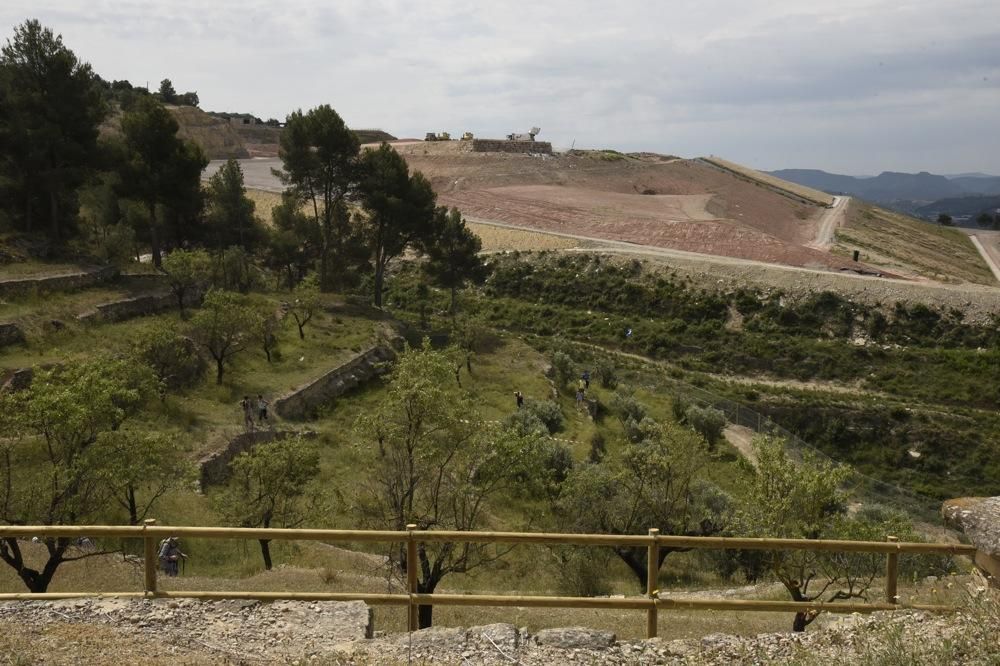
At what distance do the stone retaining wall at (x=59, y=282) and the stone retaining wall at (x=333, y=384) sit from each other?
32.1ft

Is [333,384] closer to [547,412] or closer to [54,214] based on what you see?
[547,412]

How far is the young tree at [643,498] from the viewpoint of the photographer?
17.1m

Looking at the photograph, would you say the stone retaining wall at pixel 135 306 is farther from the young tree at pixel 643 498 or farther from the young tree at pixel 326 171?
the young tree at pixel 643 498

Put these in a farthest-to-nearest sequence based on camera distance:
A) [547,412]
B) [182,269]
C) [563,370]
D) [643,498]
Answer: [563,370] → [547,412] → [182,269] → [643,498]

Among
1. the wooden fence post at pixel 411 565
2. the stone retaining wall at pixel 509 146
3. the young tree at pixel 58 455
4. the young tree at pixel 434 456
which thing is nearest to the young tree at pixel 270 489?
the young tree at pixel 434 456

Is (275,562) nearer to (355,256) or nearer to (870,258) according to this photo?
(355,256)

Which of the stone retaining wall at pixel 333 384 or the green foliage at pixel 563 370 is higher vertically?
the stone retaining wall at pixel 333 384

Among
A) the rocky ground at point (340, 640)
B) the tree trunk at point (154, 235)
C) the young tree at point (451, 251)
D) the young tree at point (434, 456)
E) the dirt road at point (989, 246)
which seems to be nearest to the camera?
the rocky ground at point (340, 640)

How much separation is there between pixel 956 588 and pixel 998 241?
9720 centimetres

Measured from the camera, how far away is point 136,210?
121 feet

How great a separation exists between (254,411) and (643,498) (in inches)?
494

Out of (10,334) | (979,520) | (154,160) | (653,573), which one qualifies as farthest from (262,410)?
(979,520)

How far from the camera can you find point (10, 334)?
2209 cm

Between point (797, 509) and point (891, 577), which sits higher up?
point (891, 577)
